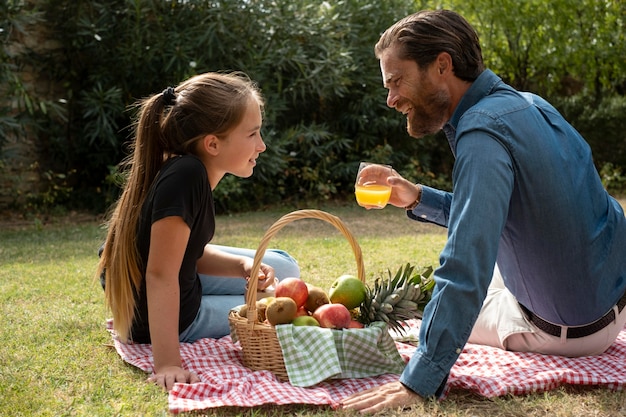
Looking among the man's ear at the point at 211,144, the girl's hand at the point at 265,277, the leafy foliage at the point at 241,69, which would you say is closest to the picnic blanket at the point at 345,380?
the girl's hand at the point at 265,277

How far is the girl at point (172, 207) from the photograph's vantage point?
302 cm

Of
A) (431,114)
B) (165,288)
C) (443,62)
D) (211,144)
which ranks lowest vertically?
(165,288)

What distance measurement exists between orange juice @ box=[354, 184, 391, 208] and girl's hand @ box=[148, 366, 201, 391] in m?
1.08

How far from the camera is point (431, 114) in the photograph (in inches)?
118

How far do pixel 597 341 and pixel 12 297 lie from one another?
11.9ft

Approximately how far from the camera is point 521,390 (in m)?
2.92

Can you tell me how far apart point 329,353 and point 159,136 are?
1.22 metres

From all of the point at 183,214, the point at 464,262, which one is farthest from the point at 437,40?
the point at 183,214

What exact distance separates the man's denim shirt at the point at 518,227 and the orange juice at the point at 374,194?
0.38 m

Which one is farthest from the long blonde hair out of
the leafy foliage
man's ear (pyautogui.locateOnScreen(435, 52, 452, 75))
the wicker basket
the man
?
the leafy foliage

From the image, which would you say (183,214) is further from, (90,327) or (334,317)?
(90,327)

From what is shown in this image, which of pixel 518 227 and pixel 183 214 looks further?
pixel 183 214

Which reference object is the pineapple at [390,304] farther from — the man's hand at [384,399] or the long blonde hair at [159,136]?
the long blonde hair at [159,136]

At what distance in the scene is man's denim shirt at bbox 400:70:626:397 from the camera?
2492mm
